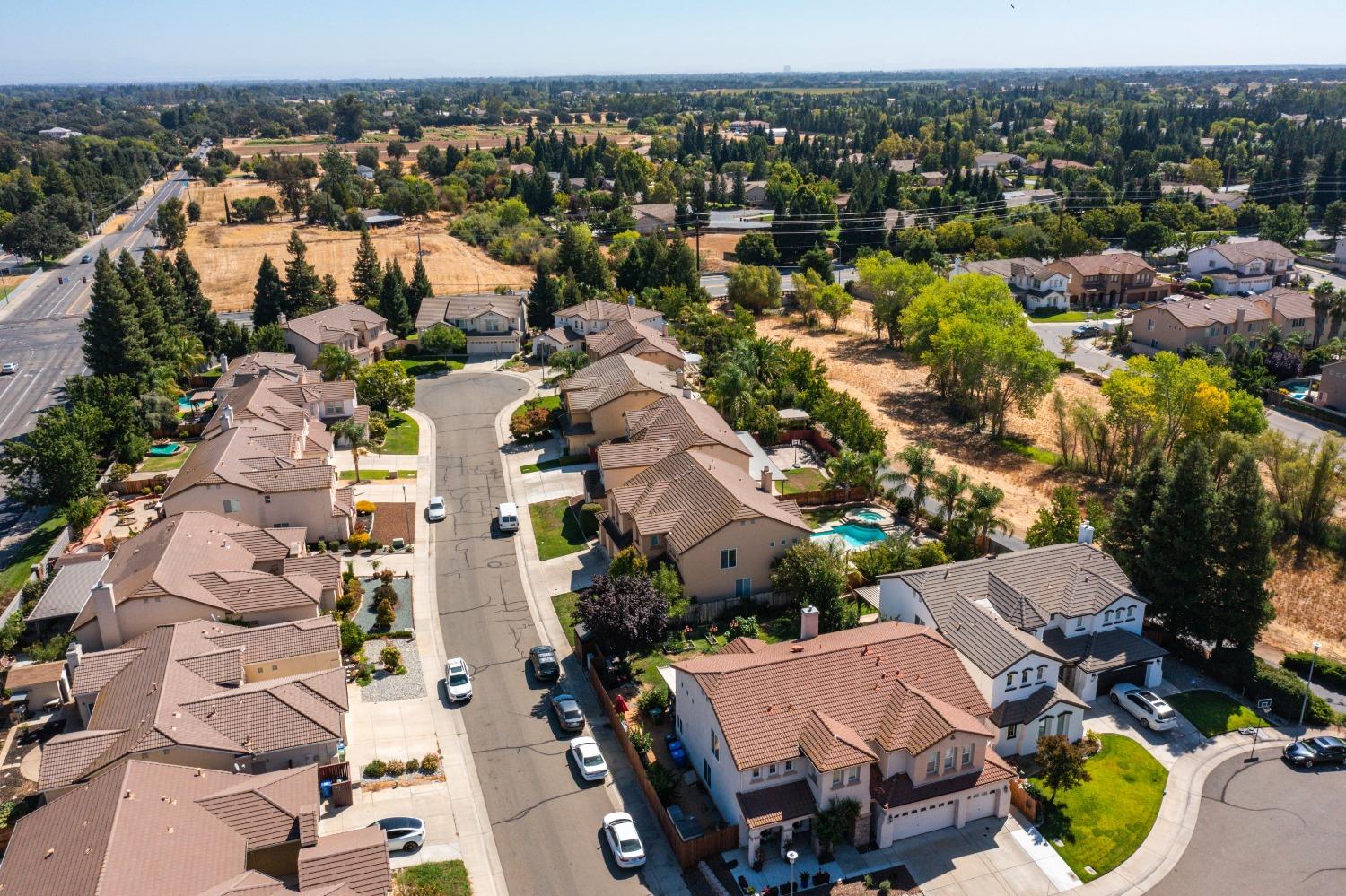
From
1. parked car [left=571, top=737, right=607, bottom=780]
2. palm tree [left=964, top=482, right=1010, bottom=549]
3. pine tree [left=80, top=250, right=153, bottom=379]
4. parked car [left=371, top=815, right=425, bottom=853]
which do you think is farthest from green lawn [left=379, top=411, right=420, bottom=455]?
palm tree [left=964, top=482, right=1010, bottom=549]

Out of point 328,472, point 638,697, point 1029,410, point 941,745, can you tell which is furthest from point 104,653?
point 1029,410

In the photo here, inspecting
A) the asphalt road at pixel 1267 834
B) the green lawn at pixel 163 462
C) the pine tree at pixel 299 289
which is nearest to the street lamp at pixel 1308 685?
the asphalt road at pixel 1267 834

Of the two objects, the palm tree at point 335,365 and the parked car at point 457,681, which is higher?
the palm tree at point 335,365

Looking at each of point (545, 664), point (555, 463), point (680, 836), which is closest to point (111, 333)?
point (555, 463)

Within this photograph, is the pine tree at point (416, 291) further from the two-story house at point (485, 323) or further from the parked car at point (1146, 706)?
the parked car at point (1146, 706)

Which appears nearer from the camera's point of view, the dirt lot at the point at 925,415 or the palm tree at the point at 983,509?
the palm tree at the point at 983,509

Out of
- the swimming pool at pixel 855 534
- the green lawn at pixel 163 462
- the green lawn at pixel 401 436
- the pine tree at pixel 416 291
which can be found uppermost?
the pine tree at pixel 416 291
